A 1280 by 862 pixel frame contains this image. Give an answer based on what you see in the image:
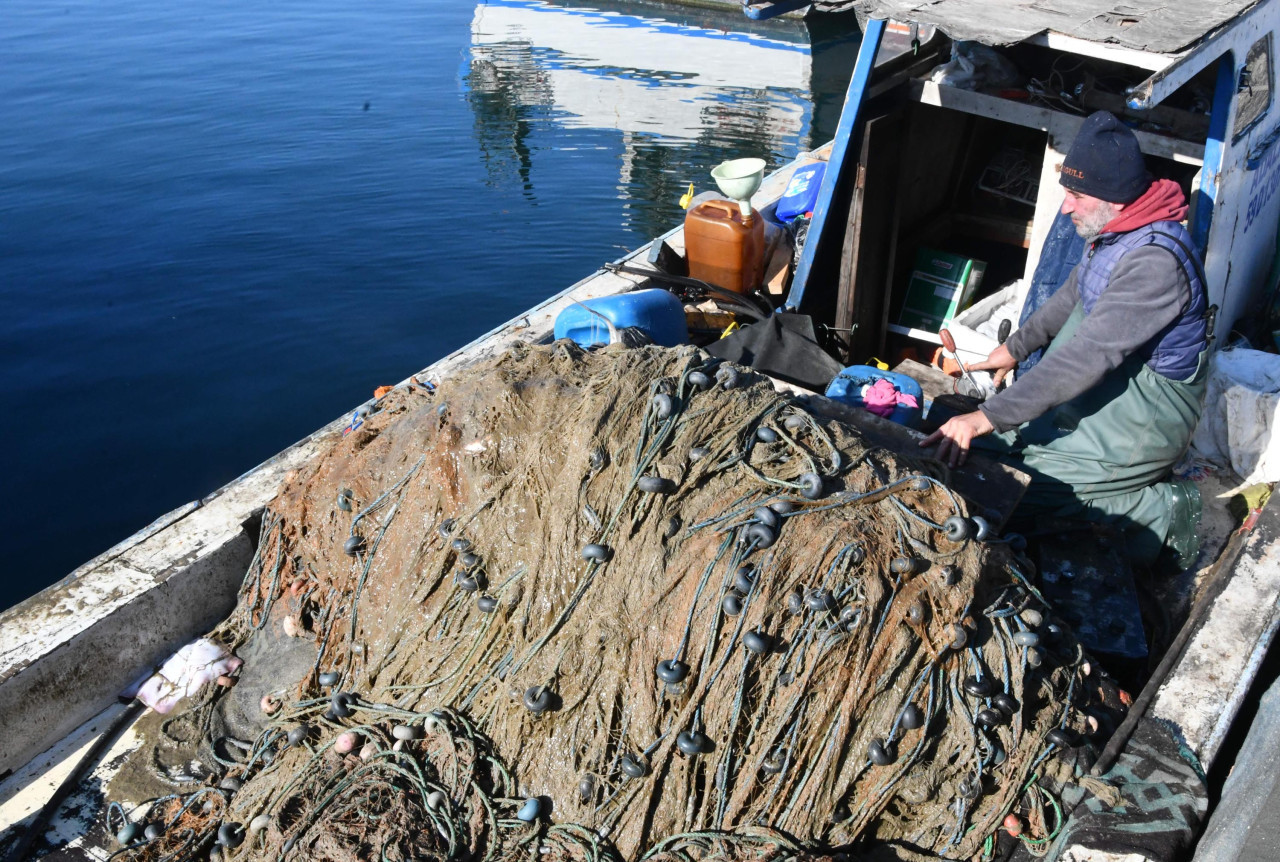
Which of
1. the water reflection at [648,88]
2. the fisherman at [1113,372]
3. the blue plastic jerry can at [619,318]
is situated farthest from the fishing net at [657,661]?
the water reflection at [648,88]

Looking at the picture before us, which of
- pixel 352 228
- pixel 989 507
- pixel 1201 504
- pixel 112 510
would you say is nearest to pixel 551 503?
pixel 989 507

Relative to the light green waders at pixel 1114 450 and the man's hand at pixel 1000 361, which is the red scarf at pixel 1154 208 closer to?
the light green waders at pixel 1114 450

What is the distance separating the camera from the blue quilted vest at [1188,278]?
3.76 meters

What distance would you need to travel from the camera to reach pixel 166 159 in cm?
1470

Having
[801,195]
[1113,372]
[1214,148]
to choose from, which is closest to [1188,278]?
[1113,372]

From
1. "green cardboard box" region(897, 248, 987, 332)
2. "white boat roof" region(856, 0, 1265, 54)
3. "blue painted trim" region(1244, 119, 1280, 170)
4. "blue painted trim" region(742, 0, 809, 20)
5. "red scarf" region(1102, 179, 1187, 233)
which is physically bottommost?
"green cardboard box" region(897, 248, 987, 332)

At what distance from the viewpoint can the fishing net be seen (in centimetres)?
292

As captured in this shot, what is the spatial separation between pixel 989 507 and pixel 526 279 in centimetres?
926

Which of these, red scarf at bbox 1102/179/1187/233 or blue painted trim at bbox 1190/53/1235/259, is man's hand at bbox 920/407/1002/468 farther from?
blue painted trim at bbox 1190/53/1235/259

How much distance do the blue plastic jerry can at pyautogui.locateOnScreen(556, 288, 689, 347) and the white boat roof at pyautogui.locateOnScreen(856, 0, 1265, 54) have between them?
6.14ft

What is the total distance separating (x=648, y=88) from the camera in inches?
763

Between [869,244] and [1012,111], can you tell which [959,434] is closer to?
[869,244]

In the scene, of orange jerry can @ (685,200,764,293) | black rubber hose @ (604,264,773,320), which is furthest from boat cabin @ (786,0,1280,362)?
orange jerry can @ (685,200,764,293)

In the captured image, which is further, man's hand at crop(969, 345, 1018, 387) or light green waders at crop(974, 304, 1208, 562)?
man's hand at crop(969, 345, 1018, 387)
